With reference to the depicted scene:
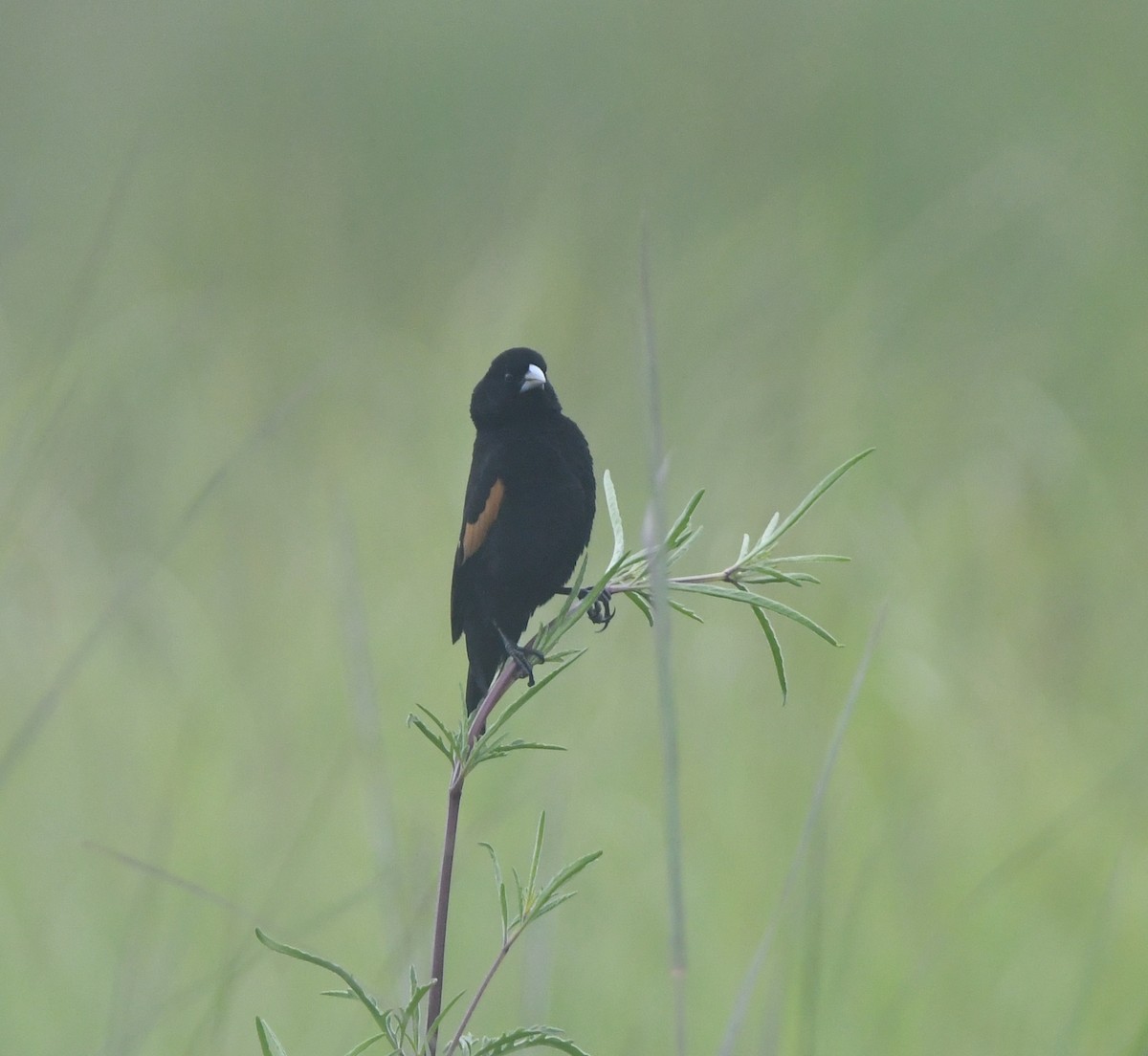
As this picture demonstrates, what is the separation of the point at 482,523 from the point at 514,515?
74 millimetres

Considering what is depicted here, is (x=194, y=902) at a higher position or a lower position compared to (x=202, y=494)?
lower

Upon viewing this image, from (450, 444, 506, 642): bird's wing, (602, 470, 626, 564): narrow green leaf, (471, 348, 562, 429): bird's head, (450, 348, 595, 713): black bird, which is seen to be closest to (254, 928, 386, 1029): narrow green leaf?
(602, 470, 626, 564): narrow green leaf

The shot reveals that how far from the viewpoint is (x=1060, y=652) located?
3.31m

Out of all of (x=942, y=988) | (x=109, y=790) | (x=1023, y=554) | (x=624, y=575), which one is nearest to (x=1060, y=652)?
(x=1023, y=554)

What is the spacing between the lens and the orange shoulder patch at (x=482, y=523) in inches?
48.5

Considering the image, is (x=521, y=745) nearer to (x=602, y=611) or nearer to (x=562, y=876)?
(x=562, y=876)

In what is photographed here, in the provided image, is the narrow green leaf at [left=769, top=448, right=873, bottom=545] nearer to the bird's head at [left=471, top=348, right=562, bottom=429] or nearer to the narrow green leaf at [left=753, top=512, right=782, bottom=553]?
the narrow green leaf at [left=753, top=512, right=782, bottom=553]

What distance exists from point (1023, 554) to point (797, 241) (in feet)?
3.42

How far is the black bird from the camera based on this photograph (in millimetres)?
1187

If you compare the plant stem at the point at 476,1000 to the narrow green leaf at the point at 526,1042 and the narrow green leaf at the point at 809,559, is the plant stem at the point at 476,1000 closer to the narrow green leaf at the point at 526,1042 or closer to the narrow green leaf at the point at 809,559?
the narrow green leaf at the point at 526,1042

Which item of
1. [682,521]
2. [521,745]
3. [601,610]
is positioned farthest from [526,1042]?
[601,610]

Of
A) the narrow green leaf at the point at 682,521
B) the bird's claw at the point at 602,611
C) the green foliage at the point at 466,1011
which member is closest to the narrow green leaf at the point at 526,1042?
the green foliage at the point at 466,1011

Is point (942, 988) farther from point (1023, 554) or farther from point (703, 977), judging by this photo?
point (1023, 554)

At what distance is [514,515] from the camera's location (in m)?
1.18
